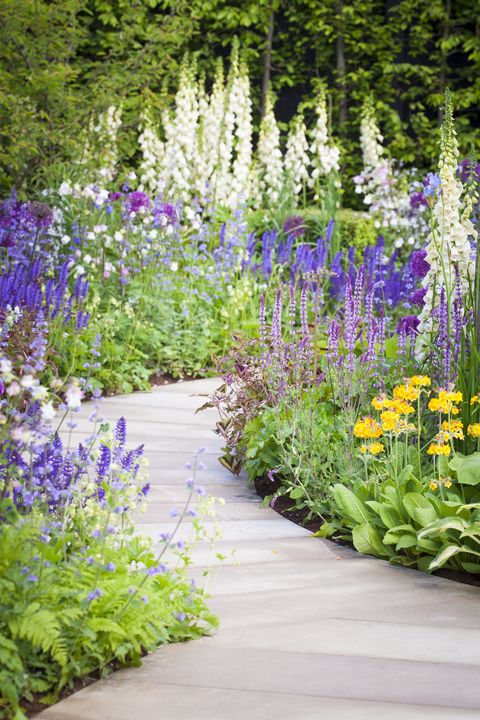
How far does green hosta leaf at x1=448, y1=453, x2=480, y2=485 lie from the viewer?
3096mm

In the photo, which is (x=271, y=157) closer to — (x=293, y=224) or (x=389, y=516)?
(x=293, y=224)

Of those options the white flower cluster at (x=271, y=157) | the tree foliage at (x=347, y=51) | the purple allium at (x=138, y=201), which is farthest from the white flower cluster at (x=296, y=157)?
the purple allium at (x=138, y=201)

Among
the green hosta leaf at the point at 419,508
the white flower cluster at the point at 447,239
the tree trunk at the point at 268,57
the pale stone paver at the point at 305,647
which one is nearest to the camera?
the pale stone paver at the point at 305,647

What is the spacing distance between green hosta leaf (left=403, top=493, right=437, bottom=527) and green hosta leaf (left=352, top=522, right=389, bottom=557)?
150 millimetres

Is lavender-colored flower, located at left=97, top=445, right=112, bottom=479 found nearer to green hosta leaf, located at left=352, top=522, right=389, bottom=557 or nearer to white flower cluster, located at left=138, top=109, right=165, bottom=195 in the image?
green hosta leaf, located at left=352, top=522, right=389, bottom=557

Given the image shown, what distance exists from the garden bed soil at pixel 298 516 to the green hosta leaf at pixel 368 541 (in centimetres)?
9

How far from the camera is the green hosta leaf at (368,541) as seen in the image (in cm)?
315

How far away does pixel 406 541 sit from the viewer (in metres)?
3.02

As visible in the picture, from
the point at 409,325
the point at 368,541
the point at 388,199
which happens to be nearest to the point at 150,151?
the point at 388,199

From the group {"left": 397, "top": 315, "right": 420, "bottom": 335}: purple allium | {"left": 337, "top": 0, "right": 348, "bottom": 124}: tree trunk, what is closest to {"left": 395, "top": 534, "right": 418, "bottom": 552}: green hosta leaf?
{"left": 397, "top": 315, "right": 420, "bottom": 335}: purple allium

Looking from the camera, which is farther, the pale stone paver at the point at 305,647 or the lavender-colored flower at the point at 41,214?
the lavender-colored flower at the point at 41,214

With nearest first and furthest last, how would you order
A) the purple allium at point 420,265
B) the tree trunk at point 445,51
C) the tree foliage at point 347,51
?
the purple allium at point 420,265
the tree foliage at point 347,51
the tree trunk at point 445,51

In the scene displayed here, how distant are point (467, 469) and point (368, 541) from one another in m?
0.37

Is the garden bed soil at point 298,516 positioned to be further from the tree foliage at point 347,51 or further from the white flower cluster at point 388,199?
the tree foliage at point 347,51
